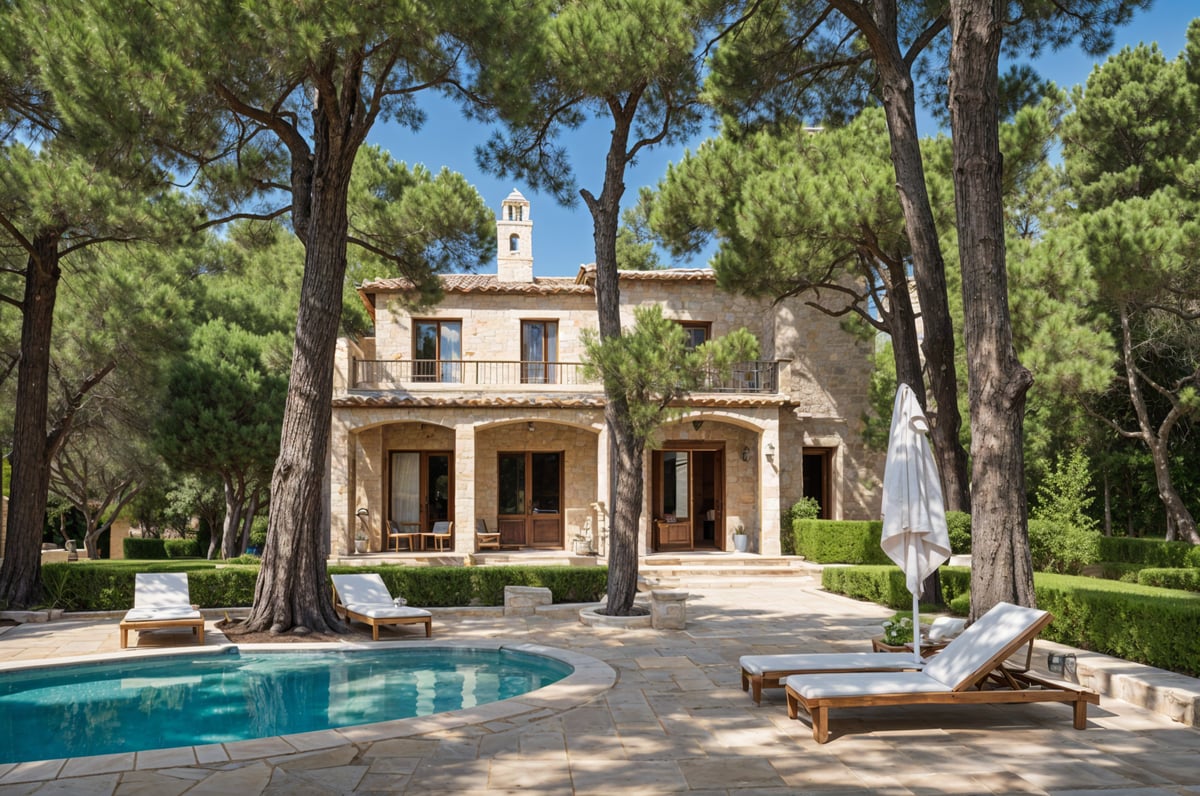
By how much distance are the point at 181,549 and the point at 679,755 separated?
2696 centimetres

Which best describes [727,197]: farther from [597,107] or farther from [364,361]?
[364,361]

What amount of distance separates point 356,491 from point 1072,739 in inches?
678

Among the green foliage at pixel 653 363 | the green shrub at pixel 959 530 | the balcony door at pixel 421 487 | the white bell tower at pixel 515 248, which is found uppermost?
the white bell tower at pixel 515 248

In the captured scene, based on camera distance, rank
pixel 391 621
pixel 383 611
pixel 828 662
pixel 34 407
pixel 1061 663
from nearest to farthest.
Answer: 1. pixel 828 662
2. pixel 1061 663
3. pixel 391 621
4. pixel 383 611
5. pixel 34 407

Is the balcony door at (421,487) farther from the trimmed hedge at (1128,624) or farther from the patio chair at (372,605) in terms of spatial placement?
the trimmed hedge at (1128,624)

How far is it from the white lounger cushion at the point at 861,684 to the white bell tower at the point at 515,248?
18415 mm

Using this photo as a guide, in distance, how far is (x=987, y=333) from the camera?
26.2 feet

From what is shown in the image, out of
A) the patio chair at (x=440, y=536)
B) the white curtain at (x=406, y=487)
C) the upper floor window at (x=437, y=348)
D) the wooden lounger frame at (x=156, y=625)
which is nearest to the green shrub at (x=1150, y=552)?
the patio chair at (x=440, y=536)

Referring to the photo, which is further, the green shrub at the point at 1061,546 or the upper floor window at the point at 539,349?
the upper floor window at the point at 539,349

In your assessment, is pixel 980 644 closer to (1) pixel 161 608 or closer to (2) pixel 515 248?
(1) pixel 161 608

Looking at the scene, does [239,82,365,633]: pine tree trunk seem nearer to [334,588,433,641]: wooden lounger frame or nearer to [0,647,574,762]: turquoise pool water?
[334,588,433,641]: wooden lounger frame

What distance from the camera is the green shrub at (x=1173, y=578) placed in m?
13.5

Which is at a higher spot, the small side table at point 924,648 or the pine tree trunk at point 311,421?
the pine tree trunk at point 311,421

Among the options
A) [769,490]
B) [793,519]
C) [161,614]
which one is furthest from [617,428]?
[793,519]
